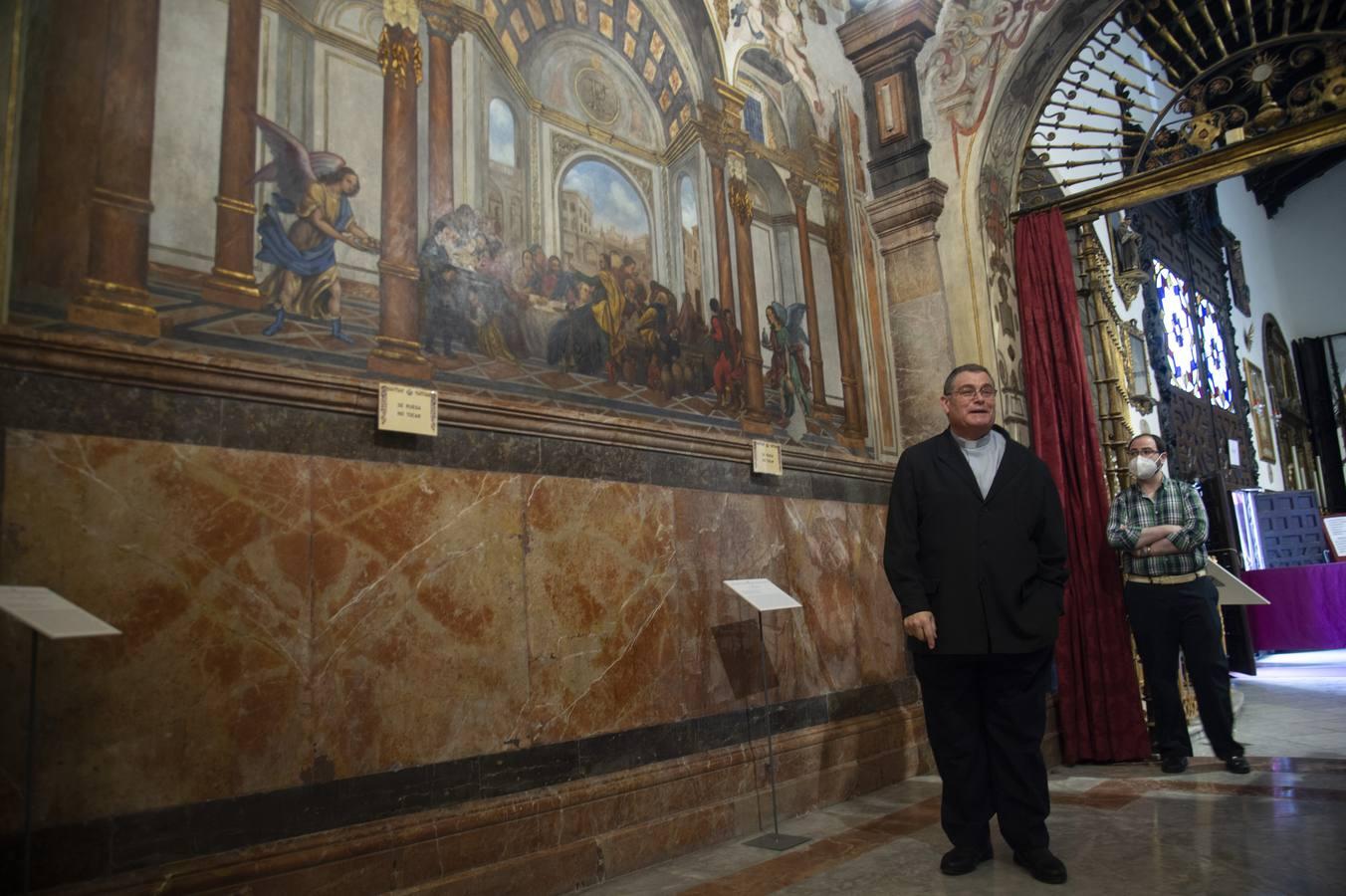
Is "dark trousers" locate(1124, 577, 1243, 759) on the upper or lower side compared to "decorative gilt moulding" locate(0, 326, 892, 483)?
lower

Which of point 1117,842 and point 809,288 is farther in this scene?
point 809,288

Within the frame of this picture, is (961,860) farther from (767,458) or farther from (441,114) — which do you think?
(441,114)

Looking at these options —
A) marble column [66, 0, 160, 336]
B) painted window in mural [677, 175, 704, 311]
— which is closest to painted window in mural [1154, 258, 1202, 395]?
painted window in mural [677, 175, 704, 311]

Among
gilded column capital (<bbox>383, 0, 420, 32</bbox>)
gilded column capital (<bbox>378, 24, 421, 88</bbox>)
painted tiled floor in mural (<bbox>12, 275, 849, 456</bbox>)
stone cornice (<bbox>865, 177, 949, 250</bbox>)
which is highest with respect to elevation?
stone cornice (<bbox>865, 177, 949, 250</bbox>)

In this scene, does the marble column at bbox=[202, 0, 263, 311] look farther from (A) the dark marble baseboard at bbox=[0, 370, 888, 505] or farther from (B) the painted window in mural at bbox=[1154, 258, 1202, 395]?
(B) the painted window in mural at bbox=[1154, 258, 1202, 395]

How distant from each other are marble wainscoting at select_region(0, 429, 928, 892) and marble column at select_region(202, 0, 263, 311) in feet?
1.89

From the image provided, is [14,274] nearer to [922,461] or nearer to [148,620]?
[148,620]

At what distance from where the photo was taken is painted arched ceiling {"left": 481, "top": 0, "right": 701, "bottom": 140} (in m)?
4.19

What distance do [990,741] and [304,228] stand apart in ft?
10.5

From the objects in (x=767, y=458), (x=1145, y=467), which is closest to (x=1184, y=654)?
(x=1145, y=467)

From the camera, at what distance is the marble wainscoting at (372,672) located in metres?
2.55

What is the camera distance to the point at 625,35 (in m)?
4.84

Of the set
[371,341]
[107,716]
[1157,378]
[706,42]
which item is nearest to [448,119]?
[371,341]

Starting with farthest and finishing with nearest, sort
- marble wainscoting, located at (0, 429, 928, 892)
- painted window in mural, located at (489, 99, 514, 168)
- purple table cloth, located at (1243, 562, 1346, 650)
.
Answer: purple table cloth, located at (1243, 562, 1346, 650), painted window in mural, located at (489, 99, 514, 168), marble wainscoting, located at (0, 429, 928, 892)
